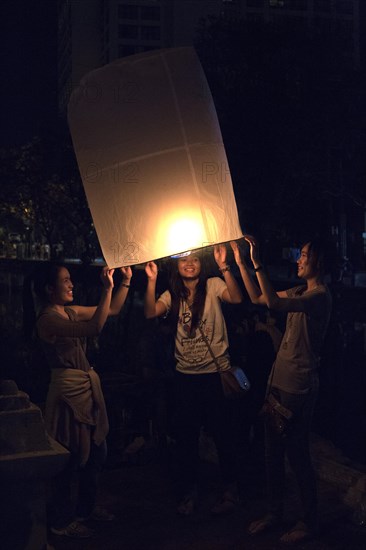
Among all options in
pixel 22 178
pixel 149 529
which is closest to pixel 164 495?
pixel 149 529

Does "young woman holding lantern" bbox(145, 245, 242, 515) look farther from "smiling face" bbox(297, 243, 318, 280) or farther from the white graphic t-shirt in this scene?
"smiling face" bbox(297, 243, 318, 280)

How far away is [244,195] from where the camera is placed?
36688mm

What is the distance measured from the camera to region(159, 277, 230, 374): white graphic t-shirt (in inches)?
237

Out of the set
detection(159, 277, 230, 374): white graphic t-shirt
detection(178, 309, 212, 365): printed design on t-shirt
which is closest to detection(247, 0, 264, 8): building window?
detection(159, 277, 230, 374): white graphic t-shirt

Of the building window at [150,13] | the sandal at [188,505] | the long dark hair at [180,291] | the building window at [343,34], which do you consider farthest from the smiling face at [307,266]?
the building window at [150,13]

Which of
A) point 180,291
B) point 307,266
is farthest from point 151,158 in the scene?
point 180,291

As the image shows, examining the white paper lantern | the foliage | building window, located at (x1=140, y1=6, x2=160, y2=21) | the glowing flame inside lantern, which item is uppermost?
building window, located at (x1=140, y1=6, x2=160, y2=21)

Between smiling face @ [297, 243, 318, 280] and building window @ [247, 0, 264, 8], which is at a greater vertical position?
building window @ [247, 0, 264, 8]

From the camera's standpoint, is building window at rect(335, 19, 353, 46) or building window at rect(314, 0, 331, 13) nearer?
building window at rect(335, 19, 353, 46)

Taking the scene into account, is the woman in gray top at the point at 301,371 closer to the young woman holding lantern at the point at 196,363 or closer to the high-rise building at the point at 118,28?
the young woman holding lantern at the point at 196,363

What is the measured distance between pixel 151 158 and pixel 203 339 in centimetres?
162

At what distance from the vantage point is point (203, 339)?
6.01 meters

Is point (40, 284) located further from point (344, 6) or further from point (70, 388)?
point (344, 6)

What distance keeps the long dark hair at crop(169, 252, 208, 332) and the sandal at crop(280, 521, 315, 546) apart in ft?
5.02
